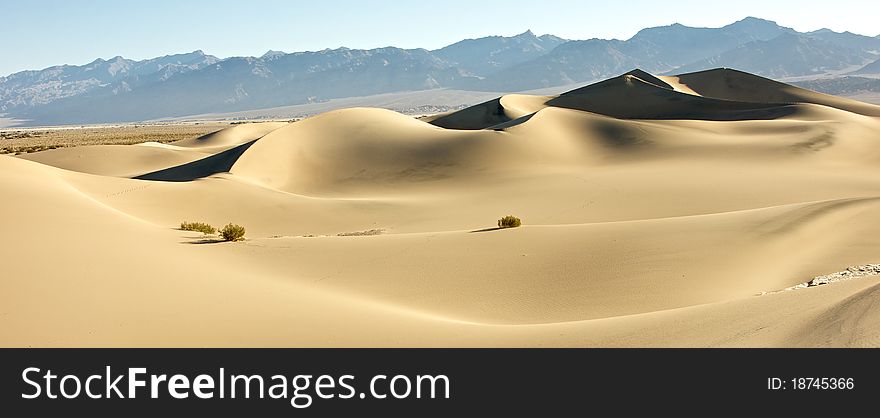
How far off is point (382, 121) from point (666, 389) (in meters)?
35.4

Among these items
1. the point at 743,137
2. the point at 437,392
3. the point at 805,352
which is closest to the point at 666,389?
the point at 805,352

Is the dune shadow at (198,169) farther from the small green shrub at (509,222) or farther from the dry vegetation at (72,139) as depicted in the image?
the dry vegetation at (72,139)

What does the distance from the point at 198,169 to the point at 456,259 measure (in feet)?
79.6

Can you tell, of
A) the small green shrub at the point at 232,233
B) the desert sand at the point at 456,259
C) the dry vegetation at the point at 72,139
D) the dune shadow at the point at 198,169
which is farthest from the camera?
the dry vegetation at the point at 72,139

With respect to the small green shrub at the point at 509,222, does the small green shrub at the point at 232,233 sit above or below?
above

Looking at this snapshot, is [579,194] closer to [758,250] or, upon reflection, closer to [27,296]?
[758,250]

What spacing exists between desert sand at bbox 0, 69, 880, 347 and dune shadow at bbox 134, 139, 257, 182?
130 cm

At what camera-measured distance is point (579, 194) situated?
2320 cm

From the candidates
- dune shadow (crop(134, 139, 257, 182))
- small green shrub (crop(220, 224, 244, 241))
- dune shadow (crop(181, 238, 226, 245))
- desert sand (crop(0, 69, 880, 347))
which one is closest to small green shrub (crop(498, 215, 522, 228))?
desert sand (crop(0, 69, 880, 347))

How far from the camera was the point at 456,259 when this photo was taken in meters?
11.7

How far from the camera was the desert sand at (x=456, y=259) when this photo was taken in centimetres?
667

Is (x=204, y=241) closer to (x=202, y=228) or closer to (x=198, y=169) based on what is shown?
(x=202, y=228)

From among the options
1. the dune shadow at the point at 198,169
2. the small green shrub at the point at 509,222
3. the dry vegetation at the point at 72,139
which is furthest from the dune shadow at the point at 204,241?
the dry vegetation at the point at 72,139

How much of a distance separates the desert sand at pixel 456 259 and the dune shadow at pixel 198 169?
1297 mm
